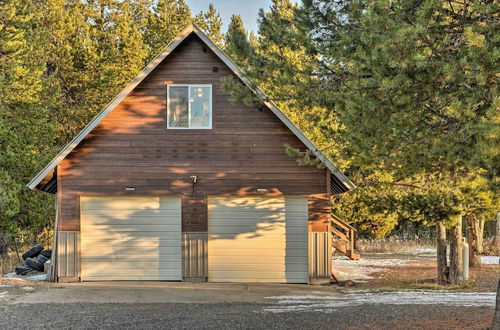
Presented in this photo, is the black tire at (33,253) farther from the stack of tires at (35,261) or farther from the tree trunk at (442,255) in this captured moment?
the tree trunk at (442,255)

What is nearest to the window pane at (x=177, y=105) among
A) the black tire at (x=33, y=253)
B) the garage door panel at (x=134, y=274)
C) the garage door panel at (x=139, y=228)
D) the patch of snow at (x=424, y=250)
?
the garage door panel at (x=139, y=228)

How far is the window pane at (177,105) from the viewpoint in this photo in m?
16.6

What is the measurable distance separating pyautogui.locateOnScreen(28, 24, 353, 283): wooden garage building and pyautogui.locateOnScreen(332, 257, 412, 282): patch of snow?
2.60 meters

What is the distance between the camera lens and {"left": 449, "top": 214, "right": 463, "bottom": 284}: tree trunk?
53.4 ft

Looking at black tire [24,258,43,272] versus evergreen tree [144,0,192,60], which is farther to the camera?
evergreen tree [144,0,192,60]

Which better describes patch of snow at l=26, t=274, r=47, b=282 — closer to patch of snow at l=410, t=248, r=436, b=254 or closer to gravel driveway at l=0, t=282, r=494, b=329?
gravel driveway at l=0, t=282, r=494, b=329

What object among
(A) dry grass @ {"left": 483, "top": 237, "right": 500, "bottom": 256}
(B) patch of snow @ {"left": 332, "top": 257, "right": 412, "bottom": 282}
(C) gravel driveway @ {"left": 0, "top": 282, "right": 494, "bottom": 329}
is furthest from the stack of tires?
(A) dry grass @ {"left": 483, "top": 237, "right": 500, "bottom": 256}

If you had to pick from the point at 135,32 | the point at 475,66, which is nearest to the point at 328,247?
the point at 475,66

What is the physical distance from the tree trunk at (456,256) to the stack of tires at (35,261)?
1184cm

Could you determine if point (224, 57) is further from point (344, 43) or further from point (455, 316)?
point (455, 316)

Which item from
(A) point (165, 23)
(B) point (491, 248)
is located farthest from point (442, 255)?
(A) point (165, 23)

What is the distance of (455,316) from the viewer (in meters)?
10.4

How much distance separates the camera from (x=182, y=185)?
54.4 feet

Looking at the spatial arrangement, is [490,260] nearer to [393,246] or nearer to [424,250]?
[424,250]
